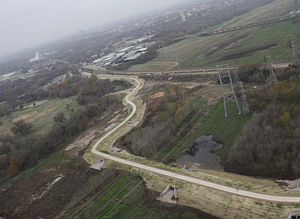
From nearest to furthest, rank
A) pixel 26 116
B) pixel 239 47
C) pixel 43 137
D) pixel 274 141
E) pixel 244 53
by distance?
pixel 274 141 < pixel 43 137 < pixel 244 53 < pixel 26 116 < pixel 239 47

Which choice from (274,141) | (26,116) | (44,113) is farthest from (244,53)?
(26,116)

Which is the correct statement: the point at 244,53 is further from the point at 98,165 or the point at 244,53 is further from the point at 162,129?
the point at 98,165

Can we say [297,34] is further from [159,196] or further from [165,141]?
→ [159,196]

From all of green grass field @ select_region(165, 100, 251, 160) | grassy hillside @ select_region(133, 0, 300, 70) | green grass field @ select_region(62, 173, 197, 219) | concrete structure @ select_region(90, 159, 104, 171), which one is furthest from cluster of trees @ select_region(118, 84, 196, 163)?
grassy hillside @ select_region(133, 0, 300, 70)

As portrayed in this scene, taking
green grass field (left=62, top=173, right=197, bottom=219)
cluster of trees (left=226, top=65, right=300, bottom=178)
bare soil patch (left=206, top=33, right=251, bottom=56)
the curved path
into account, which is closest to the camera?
the curved path

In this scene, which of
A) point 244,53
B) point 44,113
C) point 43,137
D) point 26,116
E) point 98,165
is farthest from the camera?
point 26,116

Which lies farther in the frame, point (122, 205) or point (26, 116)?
point (26, 116)

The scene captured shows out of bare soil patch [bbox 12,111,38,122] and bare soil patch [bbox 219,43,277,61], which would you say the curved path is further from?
bare soil patch [bbox 219,43,277,61]

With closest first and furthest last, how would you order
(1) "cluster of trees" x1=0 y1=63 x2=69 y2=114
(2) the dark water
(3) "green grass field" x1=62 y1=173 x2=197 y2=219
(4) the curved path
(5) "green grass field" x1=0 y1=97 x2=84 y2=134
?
(4) the curved path → (3) "green grass field" x1=62 y1=173 x2=197 y2=219 → (2) the dark water → (5) "green grass field" x1=0 y1=97 x2=84 y2=134 → (1) "cluster of trees" x1=0 y1=63 x2=69 y2=114
